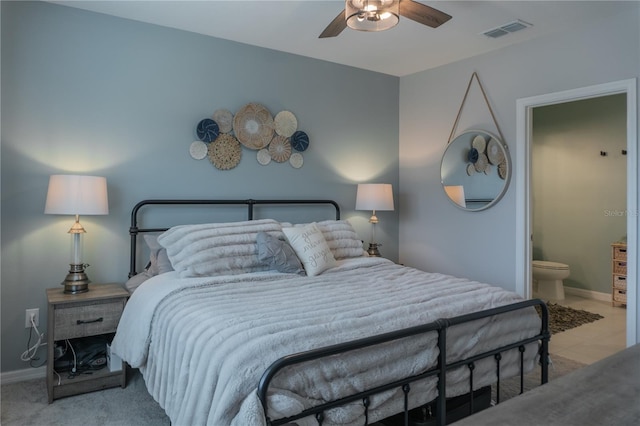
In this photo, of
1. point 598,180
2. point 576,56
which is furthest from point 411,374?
point 598,180

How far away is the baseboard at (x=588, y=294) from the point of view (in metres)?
5.39

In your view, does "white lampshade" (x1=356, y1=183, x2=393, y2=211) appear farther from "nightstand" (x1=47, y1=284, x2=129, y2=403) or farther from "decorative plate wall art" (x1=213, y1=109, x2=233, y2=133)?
"nightstand" (x1=47, y1=284, x2=129, y2=403)

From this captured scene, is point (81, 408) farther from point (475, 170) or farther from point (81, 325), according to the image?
point (475, 170)

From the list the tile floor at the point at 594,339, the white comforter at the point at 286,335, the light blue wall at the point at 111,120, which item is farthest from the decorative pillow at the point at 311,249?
the tile floor at the point at 594,339

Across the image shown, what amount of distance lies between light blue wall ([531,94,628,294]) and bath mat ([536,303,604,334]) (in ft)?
2.92

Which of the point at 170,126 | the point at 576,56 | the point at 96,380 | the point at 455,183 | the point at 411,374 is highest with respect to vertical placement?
the point at 576,56

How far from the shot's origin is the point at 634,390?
2.92ft

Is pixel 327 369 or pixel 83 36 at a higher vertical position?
pixel 83 36

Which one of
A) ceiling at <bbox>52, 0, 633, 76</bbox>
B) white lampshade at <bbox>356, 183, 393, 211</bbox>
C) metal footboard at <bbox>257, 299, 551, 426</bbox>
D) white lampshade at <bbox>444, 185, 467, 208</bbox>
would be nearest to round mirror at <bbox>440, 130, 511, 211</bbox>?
white lampshade at <bbox>444, 185, 467, 208</bbox>

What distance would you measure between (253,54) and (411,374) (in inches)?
120

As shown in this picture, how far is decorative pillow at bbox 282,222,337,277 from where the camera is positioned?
310cm

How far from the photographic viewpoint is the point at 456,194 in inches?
168

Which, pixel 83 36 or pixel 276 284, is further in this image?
pixel 83 36

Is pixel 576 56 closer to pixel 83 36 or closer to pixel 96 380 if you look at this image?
pixel 83 36
